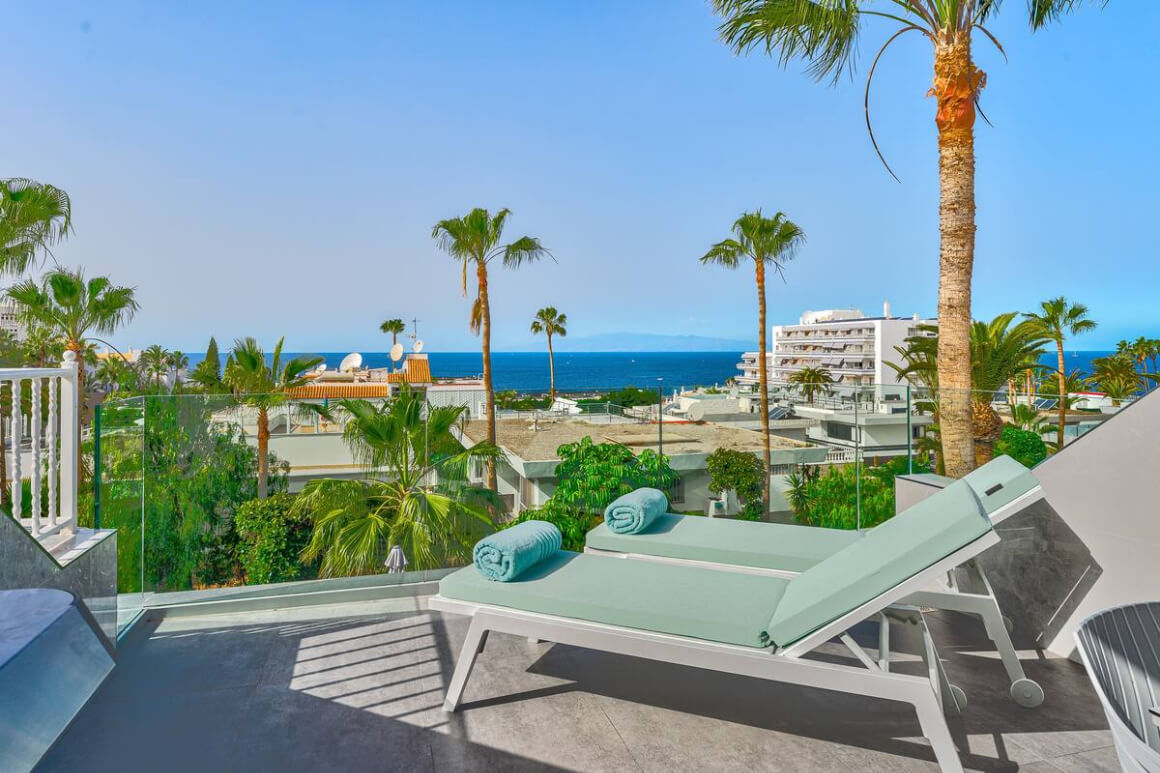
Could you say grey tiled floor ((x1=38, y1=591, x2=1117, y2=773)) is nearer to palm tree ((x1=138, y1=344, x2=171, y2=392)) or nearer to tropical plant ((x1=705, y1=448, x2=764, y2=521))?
tropical plant ((x1=705, y1=448, x2=764, y2=521))

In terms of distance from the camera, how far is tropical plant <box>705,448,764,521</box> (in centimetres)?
522

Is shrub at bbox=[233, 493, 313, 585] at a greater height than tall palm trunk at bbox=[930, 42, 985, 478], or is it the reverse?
tall palm trunk at bbox=[930, 42, 985, 478]

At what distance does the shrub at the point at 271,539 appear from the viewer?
3.89 meters

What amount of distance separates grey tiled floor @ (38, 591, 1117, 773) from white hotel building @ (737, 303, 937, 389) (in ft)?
211

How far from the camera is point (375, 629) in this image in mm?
3453

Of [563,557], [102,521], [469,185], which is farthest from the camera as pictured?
[469,185]

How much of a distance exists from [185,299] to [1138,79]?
6565 centimetres

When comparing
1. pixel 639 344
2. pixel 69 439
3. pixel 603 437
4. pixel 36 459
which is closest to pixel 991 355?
pixel 603 437

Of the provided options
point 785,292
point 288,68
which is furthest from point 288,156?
point 785,292

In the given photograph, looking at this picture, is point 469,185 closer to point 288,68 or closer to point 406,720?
point 288,68

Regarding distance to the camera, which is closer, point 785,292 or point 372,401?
point 372,401

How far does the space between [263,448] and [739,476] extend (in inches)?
133

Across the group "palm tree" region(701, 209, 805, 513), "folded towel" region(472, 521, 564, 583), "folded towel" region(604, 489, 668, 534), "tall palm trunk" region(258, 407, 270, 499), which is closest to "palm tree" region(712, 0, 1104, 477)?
"folded towel" region(604, 489, 668, 534)

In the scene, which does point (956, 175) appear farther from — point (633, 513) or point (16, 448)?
point (16, 448)
